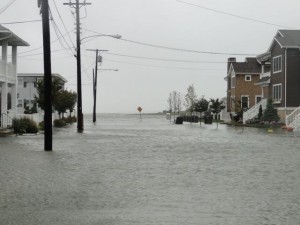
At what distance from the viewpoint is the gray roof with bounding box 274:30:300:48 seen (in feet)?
181

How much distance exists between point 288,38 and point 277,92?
5713mm

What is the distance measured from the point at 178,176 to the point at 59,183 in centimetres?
315

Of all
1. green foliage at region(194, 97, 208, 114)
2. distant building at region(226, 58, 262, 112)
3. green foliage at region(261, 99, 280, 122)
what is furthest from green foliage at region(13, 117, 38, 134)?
green foliage at region(194, 97, 208, 114)

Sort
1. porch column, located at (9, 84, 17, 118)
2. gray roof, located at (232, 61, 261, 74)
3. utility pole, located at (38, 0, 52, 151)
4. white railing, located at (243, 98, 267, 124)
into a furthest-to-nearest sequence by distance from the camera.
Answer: gray roof, located at (232, 61, 261, 74) < white railing, located at (243, 98, 267, 124) < porch column, located at (9, 84, 17, 118) < utility pole, located at (38, 0, 52, 151)

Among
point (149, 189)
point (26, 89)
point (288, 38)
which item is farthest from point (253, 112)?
point (149, 189)

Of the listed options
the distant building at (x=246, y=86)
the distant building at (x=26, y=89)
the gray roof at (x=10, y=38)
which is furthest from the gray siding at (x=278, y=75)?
the distant building at (x=26, y=89)

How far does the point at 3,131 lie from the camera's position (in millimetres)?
33125

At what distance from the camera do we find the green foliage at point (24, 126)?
1390 inches

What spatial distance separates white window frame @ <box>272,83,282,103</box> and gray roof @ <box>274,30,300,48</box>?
14.2ft

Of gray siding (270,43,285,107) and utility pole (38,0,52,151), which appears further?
gray siding (270,43,285,107)

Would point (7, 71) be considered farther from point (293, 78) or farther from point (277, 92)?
point (277, 92)

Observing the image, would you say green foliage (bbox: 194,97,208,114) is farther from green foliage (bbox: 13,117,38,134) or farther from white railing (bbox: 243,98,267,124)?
green foliage (bbox: 13,117,38,134)

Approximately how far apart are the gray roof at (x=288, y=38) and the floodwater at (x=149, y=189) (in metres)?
36.2

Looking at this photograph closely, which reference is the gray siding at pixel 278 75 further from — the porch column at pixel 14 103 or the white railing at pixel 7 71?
the white railing at pixel 7 71
